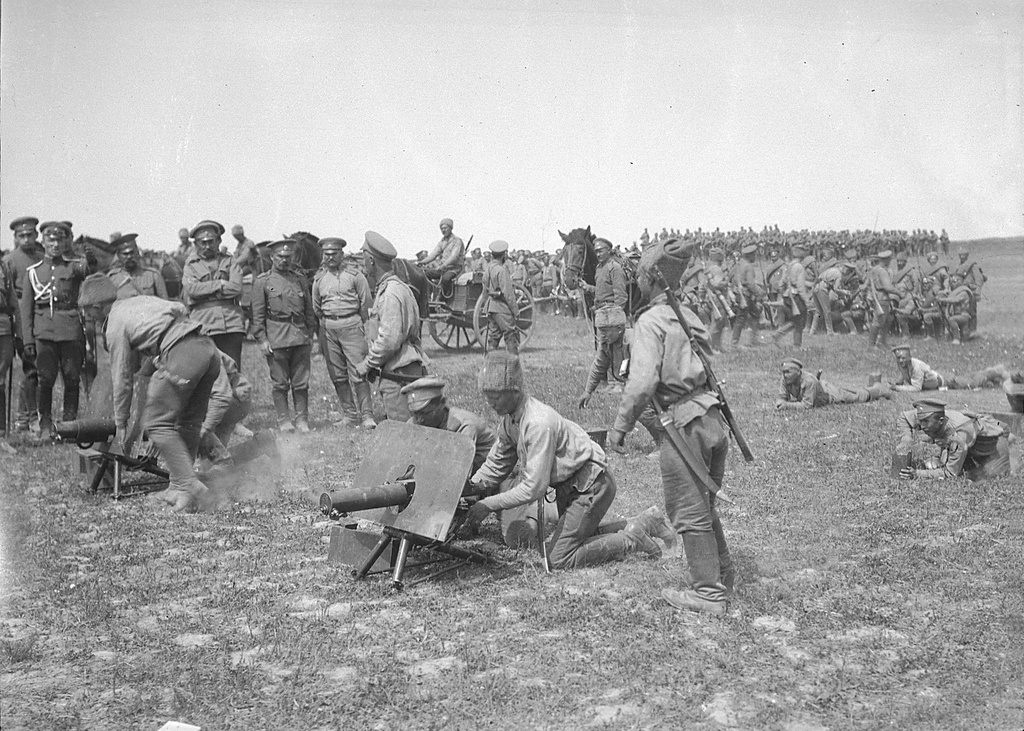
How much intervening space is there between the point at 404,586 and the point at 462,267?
11775mm

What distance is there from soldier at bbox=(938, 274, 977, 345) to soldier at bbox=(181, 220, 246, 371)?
13.2 metres

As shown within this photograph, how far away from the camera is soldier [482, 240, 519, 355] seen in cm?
1355

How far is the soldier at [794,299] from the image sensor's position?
18047mm

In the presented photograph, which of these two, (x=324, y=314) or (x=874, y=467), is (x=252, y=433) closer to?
(x=324, y=314)

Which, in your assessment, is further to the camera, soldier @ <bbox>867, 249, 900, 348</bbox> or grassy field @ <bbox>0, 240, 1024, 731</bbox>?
soldier @ <bbox>867, 249, 900, 348</bbox>

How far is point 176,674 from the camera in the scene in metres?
3.92

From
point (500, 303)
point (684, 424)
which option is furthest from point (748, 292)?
point (684, 424)

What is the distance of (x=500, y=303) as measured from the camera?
13.6 m

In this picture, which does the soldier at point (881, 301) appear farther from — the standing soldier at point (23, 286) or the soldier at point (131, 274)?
the standing soldier at point (23, 286)

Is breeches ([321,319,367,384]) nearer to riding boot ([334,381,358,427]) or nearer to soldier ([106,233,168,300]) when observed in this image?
riding boot ([334,381,358,427])

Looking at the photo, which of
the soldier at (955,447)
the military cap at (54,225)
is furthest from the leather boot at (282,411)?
the soldier at (955,447)

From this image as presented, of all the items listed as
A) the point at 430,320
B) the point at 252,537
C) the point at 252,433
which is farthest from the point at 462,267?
the point at 252,537

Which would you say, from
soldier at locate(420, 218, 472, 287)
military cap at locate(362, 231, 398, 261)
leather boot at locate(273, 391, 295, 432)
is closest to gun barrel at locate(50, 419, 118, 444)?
military cap at locate(362, 231, 398, 261)

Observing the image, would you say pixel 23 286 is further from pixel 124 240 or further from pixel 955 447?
pixel 955 447
